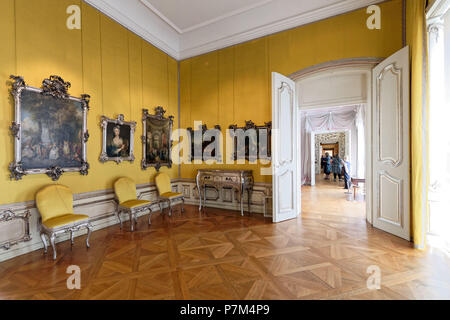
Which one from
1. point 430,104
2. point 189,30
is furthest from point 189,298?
point 189,30

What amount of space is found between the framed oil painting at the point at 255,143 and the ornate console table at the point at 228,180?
19.6 inches

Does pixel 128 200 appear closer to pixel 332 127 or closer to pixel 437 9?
pixel 437 9

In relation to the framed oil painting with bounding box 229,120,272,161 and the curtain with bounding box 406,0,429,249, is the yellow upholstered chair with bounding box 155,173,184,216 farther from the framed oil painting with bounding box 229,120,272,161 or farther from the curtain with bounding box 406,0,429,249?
the curtain with bounding box 406,0,429,249

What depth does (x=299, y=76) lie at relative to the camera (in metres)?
4.99

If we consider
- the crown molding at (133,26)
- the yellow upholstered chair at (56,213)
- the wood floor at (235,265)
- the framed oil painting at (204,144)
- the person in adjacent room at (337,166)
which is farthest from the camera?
the person in adjacent room at (337,166)

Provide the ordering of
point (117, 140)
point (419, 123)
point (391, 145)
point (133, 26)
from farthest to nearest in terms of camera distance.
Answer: point (133, 26) < point (117, 140) < point (391, 145) < point (419, 123)

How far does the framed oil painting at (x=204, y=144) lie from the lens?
5.98 m

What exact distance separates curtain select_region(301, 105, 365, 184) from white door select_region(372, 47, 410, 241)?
5846 millimetres

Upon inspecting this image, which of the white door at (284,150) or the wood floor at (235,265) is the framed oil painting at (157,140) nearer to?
the wood floor at (235,265)

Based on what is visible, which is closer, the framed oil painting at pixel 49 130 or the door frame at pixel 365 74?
the framed oil painting at pixel 49 130

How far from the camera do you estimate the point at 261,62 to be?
17.9 ft

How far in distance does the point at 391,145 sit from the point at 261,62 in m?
3.39

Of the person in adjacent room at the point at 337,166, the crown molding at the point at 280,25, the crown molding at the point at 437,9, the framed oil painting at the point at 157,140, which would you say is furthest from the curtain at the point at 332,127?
the framed oil painting at the point at 157,140

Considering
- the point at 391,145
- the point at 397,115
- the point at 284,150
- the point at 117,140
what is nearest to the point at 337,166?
the point at 284,150
